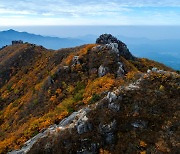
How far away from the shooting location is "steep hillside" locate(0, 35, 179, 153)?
28047 millimetres

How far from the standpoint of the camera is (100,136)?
27.9m

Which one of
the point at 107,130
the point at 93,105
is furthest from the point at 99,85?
the point at 107,130

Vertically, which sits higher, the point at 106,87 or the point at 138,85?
the point at 138,85

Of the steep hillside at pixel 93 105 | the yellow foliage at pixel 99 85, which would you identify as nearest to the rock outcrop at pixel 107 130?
the steep hillside at pixel 93 105

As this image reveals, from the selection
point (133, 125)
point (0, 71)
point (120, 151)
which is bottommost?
point (0, 71)

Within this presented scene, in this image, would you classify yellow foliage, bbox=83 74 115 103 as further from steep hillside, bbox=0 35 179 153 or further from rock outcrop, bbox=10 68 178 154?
rock outcrop, bbox=10 68 178 154

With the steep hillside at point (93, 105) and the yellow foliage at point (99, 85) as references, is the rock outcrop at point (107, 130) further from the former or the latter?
the yellow foliage at point (99, 85)

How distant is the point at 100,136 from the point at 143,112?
5.09 m

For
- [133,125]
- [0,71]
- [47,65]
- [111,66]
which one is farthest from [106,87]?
[0,71]

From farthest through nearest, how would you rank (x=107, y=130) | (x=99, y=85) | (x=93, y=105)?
(x=99, y=85) → (x=93, y=105) → (x=107, y=130)

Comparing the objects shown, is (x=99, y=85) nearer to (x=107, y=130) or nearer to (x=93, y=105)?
(x=93, y=105)

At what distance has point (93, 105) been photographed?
107ft

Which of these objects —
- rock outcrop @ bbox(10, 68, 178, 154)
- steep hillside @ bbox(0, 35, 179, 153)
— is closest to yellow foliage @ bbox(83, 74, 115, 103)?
steep hillside @ bbox(0, 35, 179, 153)

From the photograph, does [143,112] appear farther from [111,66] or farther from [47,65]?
[47,65]
